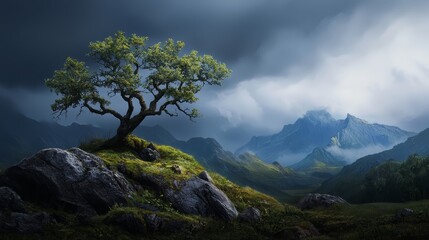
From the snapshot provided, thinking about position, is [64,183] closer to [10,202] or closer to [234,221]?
[10,202]

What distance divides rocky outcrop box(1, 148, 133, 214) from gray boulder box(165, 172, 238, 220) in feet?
17.2

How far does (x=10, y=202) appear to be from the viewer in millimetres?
Answer: 30406

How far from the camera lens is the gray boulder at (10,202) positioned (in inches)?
1180

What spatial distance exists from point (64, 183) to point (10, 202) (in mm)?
5968

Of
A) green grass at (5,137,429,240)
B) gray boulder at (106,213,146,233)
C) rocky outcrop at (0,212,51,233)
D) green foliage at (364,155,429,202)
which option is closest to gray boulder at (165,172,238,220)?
green grass at (5,137,429,240)

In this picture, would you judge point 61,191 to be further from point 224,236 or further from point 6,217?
point 224,236

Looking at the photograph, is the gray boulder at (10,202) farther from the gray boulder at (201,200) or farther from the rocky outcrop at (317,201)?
the rocky outcrop at (317,201)

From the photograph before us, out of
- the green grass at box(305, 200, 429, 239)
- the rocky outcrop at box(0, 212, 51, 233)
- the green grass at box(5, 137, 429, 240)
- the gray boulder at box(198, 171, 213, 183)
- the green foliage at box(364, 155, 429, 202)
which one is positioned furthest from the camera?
the green foliage at box(364, 155, 429, 202)

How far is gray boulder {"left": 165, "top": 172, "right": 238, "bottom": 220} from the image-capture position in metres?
39.1

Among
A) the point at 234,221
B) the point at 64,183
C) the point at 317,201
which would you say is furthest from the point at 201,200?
the point at 317,201

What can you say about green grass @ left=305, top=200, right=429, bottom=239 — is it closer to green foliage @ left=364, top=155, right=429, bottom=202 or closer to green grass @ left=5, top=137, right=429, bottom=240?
green grass @ left=5, top=137, right=429, bottom=240

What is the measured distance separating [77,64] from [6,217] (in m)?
25.9

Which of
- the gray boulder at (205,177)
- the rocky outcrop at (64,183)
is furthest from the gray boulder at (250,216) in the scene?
the rocky outcrop at (64,183)

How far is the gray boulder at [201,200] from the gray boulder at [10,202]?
1423cm
